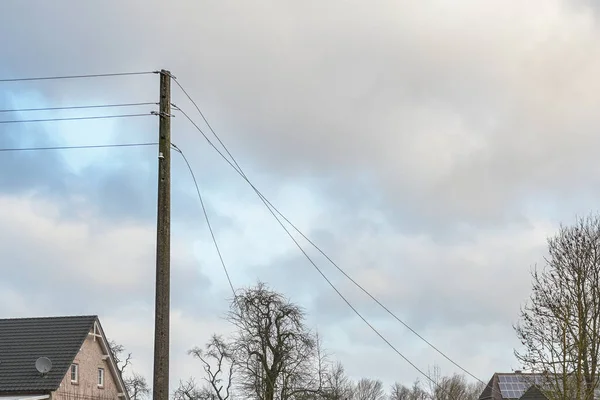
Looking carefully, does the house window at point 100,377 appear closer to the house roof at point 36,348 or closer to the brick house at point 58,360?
the brick house at point 58,360

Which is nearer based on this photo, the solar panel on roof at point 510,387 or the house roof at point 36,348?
the house roof at point 36,348

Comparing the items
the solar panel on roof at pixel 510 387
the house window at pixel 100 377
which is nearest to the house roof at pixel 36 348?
the house window at pixel 100 377

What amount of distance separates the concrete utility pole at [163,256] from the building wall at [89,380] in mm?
27838

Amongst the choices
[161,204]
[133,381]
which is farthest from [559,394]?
[133,381]

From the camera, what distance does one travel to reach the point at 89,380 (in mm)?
45281

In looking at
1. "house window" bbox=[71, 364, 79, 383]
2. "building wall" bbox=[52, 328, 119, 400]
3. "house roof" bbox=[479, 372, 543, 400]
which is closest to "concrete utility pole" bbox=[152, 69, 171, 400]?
"building wall" bbox=[52, 328, 119, 400]

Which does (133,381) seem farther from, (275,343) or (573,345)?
(573,345)

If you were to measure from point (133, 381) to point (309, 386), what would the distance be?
4051 cm

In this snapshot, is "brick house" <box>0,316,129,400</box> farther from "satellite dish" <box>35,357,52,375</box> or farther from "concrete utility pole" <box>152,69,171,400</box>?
"concrete utility pole" <box>152,69,171,400</box>

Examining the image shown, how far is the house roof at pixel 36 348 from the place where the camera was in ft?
137

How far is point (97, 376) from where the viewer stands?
46.4 metres

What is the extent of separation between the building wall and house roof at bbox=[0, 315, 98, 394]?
2.12ft

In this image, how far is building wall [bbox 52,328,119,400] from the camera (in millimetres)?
42938

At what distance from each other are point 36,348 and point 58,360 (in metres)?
2.14
